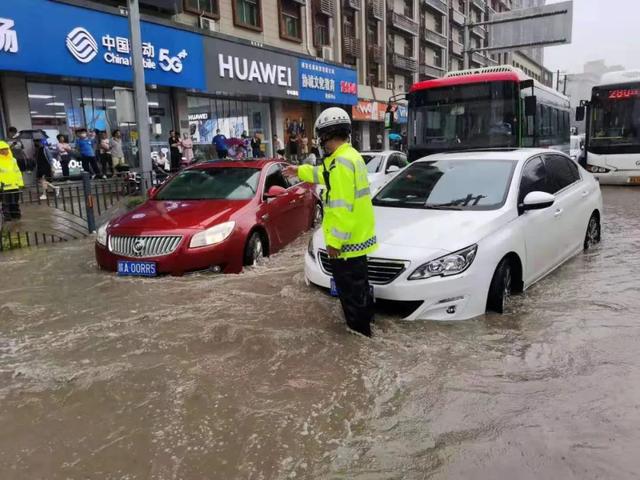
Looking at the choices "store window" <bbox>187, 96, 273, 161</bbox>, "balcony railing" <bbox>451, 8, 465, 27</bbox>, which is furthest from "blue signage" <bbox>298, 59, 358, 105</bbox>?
"balcony railing" <bbox>451, 8, 465, 27</bbox>

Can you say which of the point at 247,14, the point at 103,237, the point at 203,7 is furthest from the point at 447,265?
the point at 247,14

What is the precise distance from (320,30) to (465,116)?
57.6ft

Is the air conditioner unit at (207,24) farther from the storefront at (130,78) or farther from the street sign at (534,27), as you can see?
the street sign at (534,27)

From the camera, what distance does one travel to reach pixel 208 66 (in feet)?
57.9

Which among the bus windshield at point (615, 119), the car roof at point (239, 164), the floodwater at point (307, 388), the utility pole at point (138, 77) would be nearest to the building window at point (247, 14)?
the utility pole at point (138, 77)

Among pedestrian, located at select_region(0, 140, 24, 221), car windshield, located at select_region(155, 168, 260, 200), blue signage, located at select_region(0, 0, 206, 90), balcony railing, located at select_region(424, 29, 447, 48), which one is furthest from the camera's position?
balcony railing, located at select_region(424, 29, 447, 48)

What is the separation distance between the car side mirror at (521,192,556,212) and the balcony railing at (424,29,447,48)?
39880 millimetres

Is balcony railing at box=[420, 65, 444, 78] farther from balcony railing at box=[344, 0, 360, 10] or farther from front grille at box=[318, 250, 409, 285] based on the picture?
front grille at box=[318, 250, 409, 285]

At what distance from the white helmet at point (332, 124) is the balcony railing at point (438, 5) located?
41.8 meters

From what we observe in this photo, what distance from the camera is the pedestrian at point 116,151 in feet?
48.9

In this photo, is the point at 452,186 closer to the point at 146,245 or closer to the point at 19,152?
the point at 146,245

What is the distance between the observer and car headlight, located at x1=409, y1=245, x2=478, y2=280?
4.38m

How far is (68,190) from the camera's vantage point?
9.52 meters

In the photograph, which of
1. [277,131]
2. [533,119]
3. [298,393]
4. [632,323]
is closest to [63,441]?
[298,393]
